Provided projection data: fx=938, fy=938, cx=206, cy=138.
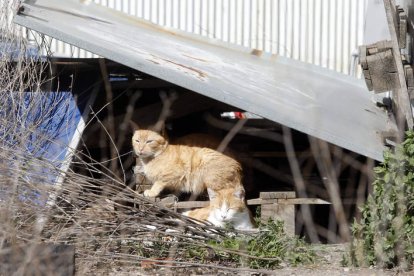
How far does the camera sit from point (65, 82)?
9.07 m

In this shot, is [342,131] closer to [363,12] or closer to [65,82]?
[65,82]

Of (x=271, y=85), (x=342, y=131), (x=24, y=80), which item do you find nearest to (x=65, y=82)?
(x=24, y=80)

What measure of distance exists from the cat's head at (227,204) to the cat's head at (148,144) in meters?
0.66

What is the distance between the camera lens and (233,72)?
844 cm

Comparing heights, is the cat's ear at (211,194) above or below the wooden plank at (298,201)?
below

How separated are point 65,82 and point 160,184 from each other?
1602 millimetres

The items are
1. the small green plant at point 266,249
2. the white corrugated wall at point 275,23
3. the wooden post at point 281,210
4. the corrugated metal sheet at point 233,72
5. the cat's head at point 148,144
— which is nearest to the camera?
the small green plant at point 266,249

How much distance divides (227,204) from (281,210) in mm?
454

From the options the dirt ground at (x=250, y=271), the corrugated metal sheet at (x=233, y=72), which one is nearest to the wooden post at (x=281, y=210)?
the corrugated metal sheet at (x=233, y=72)

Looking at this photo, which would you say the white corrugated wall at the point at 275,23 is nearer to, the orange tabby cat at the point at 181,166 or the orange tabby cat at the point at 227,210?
the orange tabby cat at the point at 181,166

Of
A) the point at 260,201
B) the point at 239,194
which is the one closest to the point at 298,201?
the point at 260,201

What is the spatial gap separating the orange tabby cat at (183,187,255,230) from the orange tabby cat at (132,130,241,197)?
0.12 m

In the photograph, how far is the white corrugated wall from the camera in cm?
1188

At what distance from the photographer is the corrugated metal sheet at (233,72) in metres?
6.77
